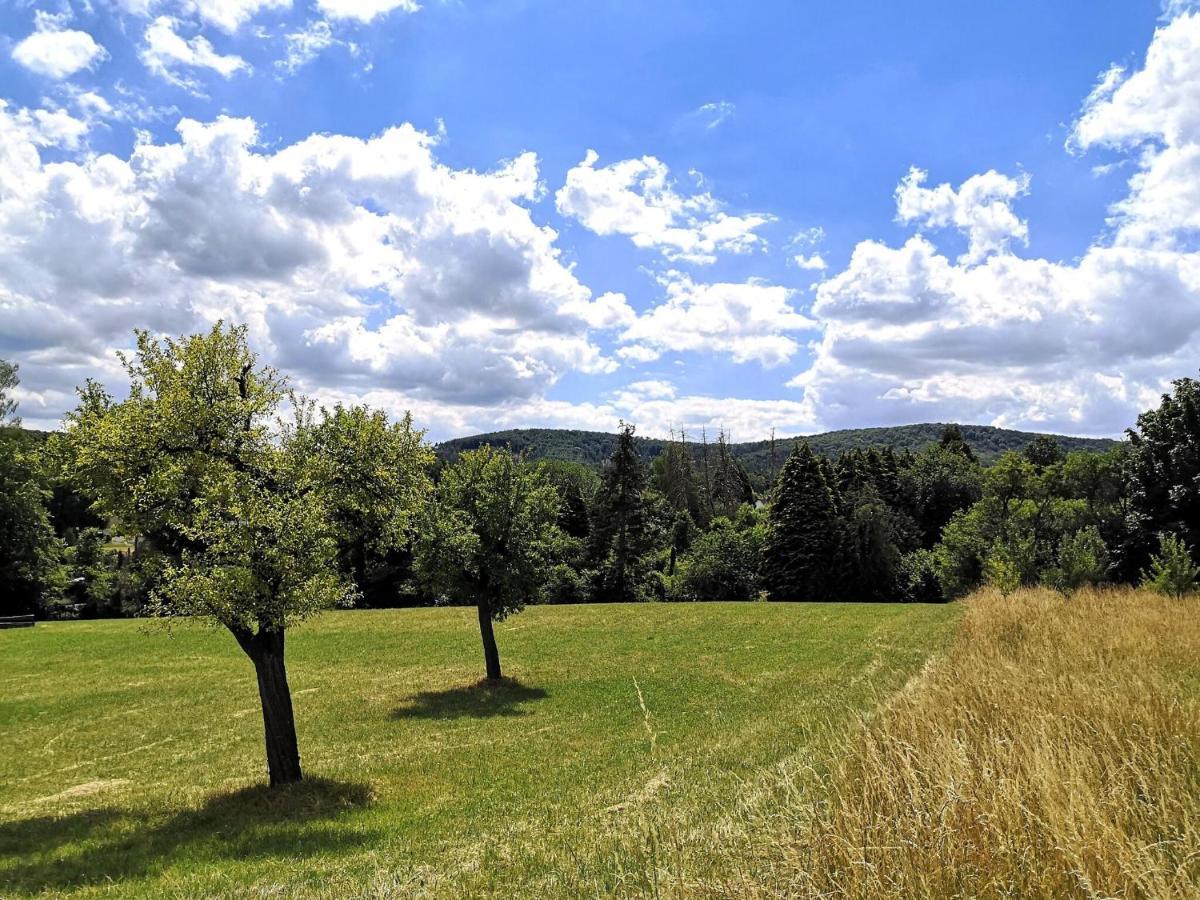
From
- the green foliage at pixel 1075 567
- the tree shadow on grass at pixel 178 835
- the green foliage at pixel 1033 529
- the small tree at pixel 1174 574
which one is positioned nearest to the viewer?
the tree shadow on grass at pixel 178 835

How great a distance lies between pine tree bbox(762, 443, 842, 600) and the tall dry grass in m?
54.1

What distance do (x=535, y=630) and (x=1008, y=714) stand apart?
30.9 metres

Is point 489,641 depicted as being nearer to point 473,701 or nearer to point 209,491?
point 473,701

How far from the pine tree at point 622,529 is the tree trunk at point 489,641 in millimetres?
40462

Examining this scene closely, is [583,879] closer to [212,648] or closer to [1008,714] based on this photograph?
[1008,714]

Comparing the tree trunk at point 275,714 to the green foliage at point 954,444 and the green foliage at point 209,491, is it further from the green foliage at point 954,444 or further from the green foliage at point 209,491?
the green foliage at point 954,444

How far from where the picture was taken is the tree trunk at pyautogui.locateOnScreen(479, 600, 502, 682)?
23625mm

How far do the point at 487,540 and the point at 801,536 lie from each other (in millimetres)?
43461

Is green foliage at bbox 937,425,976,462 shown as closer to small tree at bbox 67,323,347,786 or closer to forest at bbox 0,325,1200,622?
forest at bbox 0,325,1200,622

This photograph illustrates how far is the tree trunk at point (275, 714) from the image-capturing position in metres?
13.2

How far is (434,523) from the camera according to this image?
23.0 m

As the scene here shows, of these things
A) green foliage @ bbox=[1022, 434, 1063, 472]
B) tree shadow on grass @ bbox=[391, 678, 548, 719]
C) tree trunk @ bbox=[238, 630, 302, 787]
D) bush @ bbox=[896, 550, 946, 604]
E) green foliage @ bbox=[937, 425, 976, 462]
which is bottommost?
bush @ bbox=[896, 550, 946, 604]

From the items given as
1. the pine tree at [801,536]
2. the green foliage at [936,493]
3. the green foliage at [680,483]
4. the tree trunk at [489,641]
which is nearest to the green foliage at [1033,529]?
the pine tree at [801,536]

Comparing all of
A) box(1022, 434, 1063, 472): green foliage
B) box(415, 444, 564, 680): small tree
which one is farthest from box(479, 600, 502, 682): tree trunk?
box(1022, 434, 1063, 472): green foliage
